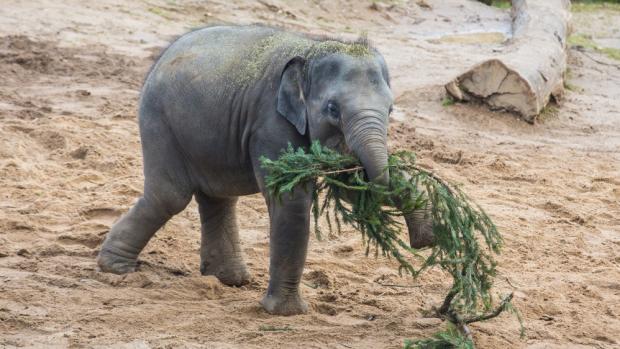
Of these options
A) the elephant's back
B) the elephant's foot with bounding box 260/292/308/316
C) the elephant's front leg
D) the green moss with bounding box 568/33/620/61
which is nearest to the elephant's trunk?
the elephant's front leg

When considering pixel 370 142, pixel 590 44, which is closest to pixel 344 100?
pixel 370 142

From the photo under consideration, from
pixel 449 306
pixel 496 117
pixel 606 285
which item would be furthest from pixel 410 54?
pixel 449 306

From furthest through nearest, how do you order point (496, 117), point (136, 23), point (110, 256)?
1. point (136, 23)
2. point (496, 117)
3. point (110, 256)

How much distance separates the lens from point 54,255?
671 cm

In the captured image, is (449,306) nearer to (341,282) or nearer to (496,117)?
(341,282)

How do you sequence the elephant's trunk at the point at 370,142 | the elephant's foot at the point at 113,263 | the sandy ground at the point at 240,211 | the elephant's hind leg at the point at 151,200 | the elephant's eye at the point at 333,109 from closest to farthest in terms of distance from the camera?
the elephant's trunk at the point at 370,142, the elephant's eye at the point at 333,109, the sandy ground at the point at 240,211, the elephant's hind leg at the point at 151,200, the elephant's foot at the point at 113,263

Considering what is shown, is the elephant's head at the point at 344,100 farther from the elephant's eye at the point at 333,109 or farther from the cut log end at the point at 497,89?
the cut log end at the point at 497,89

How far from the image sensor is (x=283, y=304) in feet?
19.5

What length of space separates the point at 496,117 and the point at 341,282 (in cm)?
510

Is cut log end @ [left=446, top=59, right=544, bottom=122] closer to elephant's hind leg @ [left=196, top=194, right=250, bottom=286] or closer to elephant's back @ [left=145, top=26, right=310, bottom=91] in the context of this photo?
elephant's hind leg @ [left=196, top=194, right=250, bottom=286]

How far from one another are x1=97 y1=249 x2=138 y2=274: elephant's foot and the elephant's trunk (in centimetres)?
200

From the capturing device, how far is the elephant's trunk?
5090 mm

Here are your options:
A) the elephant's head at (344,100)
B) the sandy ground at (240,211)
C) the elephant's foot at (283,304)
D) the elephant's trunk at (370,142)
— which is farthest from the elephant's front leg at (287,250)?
the elephant's trunk at (370,142)

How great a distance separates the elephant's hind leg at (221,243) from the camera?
21.6 ft
